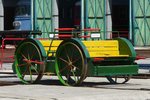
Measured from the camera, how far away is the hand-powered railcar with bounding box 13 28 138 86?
15.7m

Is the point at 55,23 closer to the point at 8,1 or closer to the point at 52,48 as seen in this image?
the point at 8,1

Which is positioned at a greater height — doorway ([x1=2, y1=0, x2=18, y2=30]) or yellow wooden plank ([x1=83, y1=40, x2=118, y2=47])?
doorway ([x1=2, y1=0, x2=18, y2=30])

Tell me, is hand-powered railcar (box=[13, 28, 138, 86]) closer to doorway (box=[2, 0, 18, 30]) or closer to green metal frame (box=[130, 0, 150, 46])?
green metal frame (box=[130, 0, 150, 46])

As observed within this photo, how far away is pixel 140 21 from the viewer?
4600 centimetres

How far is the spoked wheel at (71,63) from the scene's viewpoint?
1573cm

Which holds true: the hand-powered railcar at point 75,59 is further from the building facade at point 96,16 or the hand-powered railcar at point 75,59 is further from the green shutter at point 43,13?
the green shutter at point 43,13

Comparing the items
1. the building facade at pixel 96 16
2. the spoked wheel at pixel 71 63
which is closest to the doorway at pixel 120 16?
the building facade at pixel 96 16

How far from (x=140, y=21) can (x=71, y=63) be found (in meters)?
30.4

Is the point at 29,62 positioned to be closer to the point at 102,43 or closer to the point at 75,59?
the point at 75,59

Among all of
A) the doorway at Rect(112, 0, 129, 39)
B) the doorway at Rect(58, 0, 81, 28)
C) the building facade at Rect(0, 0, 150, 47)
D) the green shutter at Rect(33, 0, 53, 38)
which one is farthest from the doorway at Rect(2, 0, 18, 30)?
the doorway at Rect(112, 0, 129, 39)

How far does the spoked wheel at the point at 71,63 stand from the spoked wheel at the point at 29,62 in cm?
59

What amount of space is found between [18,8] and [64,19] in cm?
640

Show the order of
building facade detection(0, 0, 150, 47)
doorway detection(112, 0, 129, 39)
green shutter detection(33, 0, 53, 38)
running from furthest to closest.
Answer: doorway detection(112, 0, 129, 39)
green shutter detection(33, 0, 53, 38)
building facade detection(0, 0, 150, 47)

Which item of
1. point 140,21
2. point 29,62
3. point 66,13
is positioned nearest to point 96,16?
point 140,21
